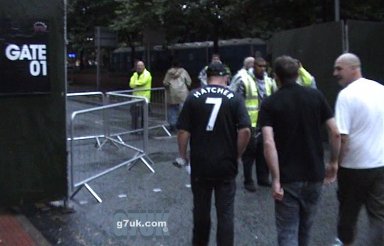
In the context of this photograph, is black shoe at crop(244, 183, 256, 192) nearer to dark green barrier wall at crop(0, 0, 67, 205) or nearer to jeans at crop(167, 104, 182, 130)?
dark green barrier wall at crop(0, 0, 67, 205)

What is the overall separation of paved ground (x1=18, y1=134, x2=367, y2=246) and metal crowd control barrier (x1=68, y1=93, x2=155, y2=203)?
0.26 metres

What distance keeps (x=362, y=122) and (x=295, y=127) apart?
2.28 ft

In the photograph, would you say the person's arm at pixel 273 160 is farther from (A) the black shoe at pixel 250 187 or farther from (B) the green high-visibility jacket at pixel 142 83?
(B) the green high-visibility jacket at pixel 142 83

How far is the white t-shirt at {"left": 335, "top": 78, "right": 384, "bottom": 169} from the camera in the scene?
484 centimetres

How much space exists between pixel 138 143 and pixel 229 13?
331 inches

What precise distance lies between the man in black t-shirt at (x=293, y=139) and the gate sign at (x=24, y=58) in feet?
10.1

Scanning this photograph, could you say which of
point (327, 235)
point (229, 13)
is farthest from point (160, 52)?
point (327, 235)

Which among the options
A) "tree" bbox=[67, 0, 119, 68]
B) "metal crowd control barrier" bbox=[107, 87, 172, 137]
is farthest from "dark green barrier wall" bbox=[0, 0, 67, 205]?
"tree" bbox=[67, 0, 119, 68]

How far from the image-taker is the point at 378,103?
489 cm

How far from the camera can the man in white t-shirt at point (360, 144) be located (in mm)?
4855

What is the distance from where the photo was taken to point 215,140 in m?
4.93

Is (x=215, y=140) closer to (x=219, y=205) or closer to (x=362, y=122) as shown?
(x=219, y=205)

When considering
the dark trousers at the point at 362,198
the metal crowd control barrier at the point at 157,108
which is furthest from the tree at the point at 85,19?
the dark trousers at the point at 362,198

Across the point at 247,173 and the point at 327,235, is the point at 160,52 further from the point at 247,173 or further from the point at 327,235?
the point at 327,235
